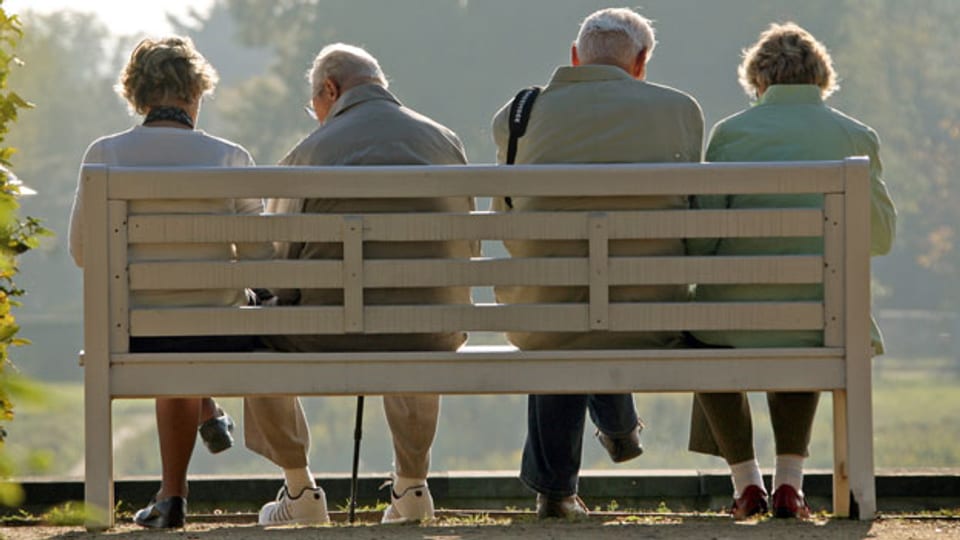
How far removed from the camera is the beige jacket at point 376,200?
15.9ft

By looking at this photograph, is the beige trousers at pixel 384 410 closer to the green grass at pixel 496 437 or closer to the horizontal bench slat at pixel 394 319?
the horizontal bench slat at pixel 394 319

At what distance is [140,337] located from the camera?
4.79 metres

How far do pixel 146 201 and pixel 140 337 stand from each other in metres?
0.36

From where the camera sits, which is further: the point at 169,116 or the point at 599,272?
the point at 169,116

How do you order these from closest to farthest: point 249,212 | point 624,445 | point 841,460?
1. point 841,460
2. point 249,212
3. point 624,445

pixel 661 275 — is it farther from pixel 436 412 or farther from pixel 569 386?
pixel 436 412

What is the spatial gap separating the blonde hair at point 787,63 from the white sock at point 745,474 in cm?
108

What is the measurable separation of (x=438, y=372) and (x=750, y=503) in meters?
1.04

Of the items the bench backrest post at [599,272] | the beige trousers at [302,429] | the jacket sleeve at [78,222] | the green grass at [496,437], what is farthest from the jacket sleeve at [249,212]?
the green grass at [496,437]

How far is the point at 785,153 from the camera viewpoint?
5094mm

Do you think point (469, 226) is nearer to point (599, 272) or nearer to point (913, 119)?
point (599, 272)

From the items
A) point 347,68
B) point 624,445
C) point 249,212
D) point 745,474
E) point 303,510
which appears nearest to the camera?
point 249,212

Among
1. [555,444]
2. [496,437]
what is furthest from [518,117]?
[496,437]

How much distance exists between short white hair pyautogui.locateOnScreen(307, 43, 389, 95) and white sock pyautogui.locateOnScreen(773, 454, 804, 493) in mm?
1590
